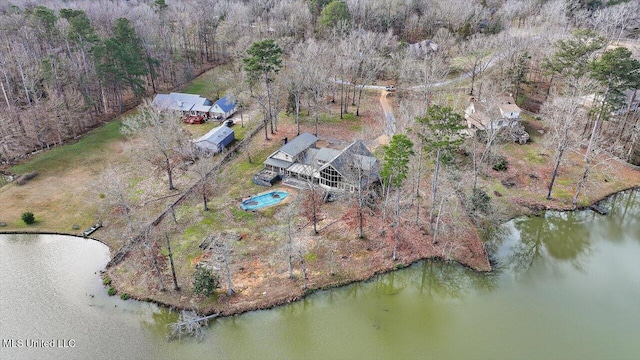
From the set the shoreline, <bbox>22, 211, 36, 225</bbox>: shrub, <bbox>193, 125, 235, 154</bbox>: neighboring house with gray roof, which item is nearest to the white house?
the shoreline

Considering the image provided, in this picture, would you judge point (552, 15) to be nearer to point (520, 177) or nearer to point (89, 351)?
point (520, 177)

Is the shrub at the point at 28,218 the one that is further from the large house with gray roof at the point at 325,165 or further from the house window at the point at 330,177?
the house window at the point at 330,177

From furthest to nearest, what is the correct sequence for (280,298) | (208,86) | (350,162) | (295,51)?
(208,86)
(295,51)
(350,162)
(280,298)

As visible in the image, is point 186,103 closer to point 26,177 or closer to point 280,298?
point 26,177

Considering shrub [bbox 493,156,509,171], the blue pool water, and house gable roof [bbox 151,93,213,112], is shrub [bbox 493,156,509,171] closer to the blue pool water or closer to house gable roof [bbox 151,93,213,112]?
the blue pool water

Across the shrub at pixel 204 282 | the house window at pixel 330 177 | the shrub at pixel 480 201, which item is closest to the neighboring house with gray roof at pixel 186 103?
the house window at pixel 330 177

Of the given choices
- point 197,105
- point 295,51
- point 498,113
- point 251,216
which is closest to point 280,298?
point 251,216
